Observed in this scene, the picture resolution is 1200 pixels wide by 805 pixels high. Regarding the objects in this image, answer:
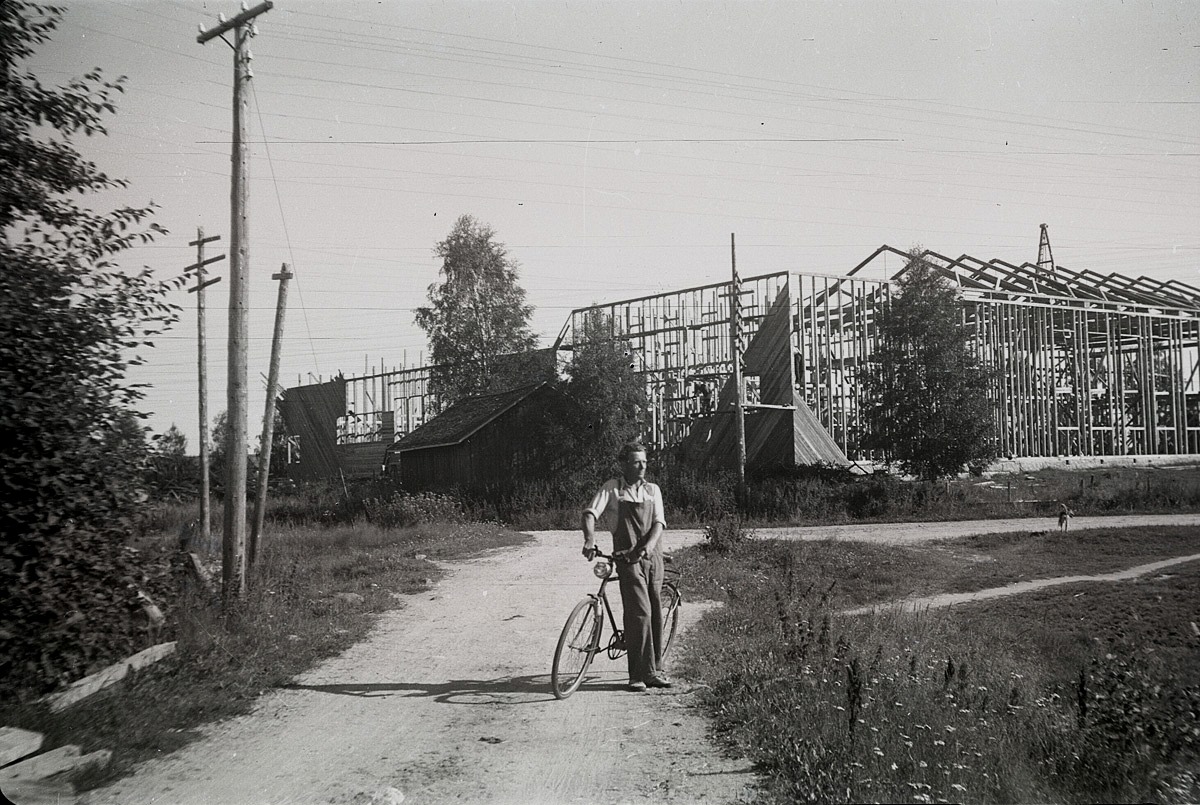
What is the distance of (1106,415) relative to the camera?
31047 mm

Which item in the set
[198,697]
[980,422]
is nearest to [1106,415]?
[980,422]

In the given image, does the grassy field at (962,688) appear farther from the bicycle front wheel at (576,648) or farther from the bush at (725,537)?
the bush at (725,537)

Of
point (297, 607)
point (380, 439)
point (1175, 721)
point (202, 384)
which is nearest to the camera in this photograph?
point (1175, 721)

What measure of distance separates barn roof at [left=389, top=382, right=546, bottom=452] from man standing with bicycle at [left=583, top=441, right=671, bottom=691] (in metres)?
22.2

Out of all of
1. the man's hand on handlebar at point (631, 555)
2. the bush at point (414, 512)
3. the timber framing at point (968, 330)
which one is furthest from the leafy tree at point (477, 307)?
the man's hand on handlebar at point (631, 555)

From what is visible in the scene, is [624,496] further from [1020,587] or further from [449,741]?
[1020,587]

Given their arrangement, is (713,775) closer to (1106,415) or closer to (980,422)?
(980,422)

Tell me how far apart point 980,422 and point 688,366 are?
36.6ft

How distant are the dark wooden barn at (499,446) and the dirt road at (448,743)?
20.8 meters

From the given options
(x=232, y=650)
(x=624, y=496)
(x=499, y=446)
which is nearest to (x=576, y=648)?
(x=624, y=496)

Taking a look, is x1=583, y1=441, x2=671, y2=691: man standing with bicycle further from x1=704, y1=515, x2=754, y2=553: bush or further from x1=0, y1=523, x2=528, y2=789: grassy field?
x1=704, y1=515, x2=754, y2=553: bush

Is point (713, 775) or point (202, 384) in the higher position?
point (202, 384)

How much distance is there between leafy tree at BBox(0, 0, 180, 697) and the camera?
6.57 metres

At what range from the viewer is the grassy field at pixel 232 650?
5961 mm
